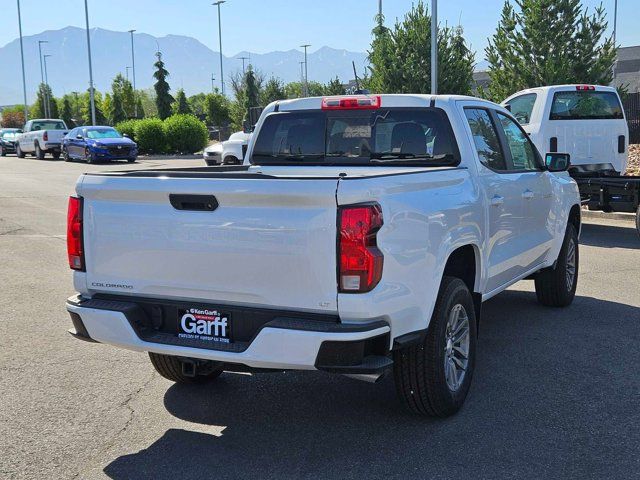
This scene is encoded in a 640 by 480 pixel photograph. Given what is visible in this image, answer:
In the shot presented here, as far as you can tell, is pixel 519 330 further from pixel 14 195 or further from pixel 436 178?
pixel 14 195

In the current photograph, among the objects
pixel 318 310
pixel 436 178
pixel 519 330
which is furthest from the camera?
pixel 519 330

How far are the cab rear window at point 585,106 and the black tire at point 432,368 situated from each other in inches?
371

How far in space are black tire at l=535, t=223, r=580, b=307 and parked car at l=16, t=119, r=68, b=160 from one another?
34.1m

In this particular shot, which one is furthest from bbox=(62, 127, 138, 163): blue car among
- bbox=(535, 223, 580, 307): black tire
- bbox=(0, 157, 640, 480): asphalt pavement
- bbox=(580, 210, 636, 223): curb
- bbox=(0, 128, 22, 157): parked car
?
bbox=(535, 223, 580, 307): black tire

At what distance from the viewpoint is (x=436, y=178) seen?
14.7ft

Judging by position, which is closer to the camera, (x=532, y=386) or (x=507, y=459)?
(x=507, y=459)

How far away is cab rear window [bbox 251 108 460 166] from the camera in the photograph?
17.6 feet

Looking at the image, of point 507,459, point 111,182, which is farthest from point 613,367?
point 111,182

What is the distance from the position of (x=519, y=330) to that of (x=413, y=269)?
293 centimetres

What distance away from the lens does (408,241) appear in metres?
3.96

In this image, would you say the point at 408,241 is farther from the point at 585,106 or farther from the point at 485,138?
the point at 585,106

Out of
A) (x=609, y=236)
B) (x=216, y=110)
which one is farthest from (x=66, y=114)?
(x=609, y=236)

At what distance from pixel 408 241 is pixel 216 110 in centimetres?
6135

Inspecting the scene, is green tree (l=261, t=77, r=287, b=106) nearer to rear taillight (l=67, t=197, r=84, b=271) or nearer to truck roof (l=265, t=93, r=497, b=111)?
truck roof (l=265, t=93, r=497, b=111)
